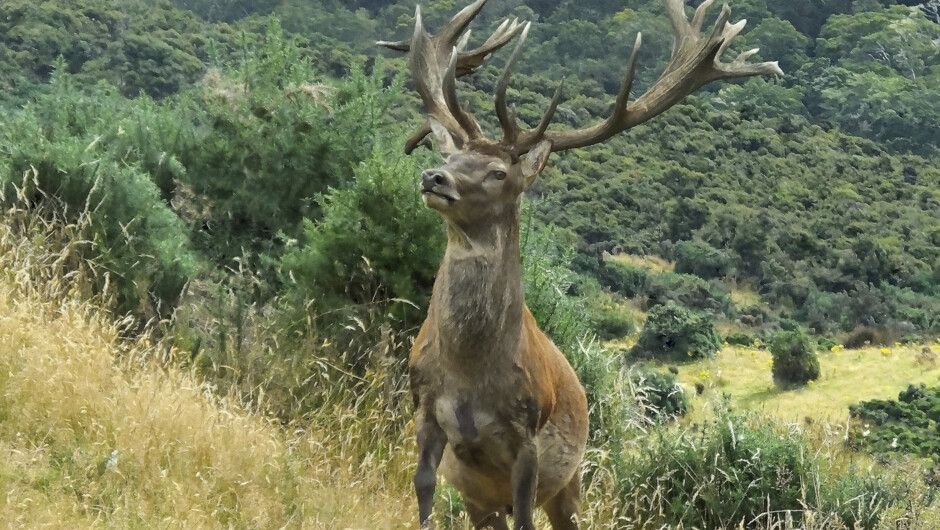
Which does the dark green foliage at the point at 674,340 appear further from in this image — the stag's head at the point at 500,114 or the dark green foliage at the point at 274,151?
the stag's head at the point at 500,114

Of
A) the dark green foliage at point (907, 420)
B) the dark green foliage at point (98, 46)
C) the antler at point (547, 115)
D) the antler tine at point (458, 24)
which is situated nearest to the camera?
the antler at point (547, 115)

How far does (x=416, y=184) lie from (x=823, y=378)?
61.1ft

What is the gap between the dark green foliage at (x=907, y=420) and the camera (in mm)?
17362

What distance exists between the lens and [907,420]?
20.6 metres

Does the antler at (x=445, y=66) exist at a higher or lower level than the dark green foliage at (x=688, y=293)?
higher

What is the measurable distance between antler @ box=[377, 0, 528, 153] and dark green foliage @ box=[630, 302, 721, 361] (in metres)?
23.7

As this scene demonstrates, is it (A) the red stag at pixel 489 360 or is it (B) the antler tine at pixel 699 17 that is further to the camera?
(B) the antler tine at pixel 699 17

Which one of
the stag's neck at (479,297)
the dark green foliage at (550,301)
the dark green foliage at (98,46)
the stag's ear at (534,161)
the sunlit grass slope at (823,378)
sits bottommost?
the sunlit grass slope at (823,378)

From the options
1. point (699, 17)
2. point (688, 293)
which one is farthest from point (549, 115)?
point (688, 293)

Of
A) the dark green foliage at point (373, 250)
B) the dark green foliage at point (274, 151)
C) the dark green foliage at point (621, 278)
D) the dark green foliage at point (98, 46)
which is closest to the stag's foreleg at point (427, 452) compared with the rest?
the dark green foliage at point (373, 250)

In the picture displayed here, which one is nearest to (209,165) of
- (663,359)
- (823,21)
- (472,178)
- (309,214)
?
(309,214)

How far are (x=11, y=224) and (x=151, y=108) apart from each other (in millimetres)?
4431

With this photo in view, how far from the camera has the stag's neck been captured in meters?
4.16

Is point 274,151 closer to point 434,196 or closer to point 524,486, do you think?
point 434,196
